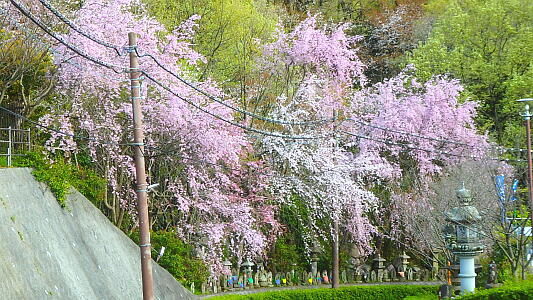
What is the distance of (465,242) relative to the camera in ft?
58.9

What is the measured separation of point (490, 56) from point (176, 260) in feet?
71.0

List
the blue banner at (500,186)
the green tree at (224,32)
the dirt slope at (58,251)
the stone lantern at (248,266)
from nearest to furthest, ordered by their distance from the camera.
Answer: the dirt slope at (58,251) < the blue banner at (500,186) < the stone lantern at (248,266) < the green tree at (224,32)

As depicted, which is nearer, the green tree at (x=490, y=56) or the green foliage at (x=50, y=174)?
the green foliage at (x=50, y=174)

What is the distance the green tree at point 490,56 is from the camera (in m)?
36.8

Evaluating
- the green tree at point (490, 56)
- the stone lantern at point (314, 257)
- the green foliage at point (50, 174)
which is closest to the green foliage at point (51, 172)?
the green foliage at point (50, 174)

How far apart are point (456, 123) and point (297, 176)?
24.5 ft

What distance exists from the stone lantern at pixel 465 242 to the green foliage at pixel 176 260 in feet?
26.3

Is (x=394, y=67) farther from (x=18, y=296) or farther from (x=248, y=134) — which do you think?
(x=18, y=296)

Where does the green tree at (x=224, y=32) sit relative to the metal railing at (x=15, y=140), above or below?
above

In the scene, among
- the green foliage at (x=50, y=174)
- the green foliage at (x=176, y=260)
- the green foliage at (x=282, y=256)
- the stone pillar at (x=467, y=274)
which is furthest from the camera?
the green foliage at (x=282, y=256)

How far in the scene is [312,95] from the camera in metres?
29.2

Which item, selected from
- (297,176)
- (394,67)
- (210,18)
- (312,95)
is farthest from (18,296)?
(394,67)

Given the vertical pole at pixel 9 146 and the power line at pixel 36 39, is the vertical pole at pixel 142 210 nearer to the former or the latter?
the vertical pole at pixel 9 146

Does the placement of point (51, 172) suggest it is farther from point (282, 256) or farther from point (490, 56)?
point (490, 56)
